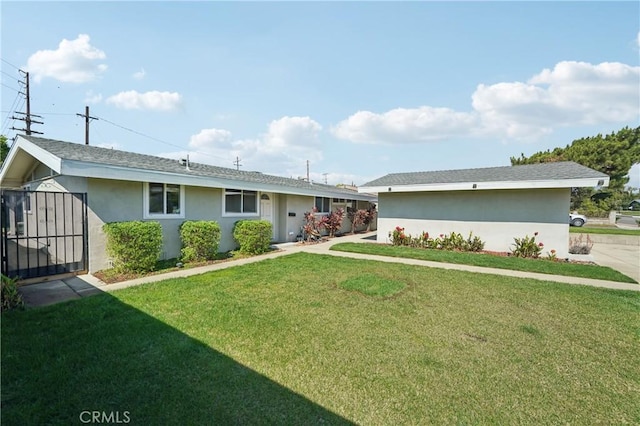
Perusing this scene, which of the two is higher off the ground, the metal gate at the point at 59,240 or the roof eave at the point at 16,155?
the roof eave at the point at 16,155

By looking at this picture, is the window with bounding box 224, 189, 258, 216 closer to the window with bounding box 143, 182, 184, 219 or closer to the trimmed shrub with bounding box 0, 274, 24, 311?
the window with bounding box 143, 182, 184, 219

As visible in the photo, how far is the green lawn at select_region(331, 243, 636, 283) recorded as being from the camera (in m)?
7.49

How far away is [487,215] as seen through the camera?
439 inches

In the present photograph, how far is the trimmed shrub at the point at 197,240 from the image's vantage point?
8.43 m

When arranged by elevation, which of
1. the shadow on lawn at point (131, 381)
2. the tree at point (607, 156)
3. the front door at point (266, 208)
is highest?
the tree at point (607, 156)

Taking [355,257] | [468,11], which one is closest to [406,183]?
[355,257]

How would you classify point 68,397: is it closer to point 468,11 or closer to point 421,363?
point 421,363

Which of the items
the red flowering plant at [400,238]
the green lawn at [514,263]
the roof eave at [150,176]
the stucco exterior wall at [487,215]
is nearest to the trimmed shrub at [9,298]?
the roof eave at [150,176]

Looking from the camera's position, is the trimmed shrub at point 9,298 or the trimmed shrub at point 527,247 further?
the trimmed shrub at point 527,247

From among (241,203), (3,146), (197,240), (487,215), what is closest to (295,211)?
(241,203)

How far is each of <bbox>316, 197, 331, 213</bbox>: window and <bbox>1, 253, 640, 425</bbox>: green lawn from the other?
1062 centimetres

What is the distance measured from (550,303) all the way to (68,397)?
724 centimetres

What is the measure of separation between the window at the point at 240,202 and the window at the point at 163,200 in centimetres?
179

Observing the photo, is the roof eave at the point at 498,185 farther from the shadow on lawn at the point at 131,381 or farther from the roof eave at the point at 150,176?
the shadow on lawn at the point at 131,381
